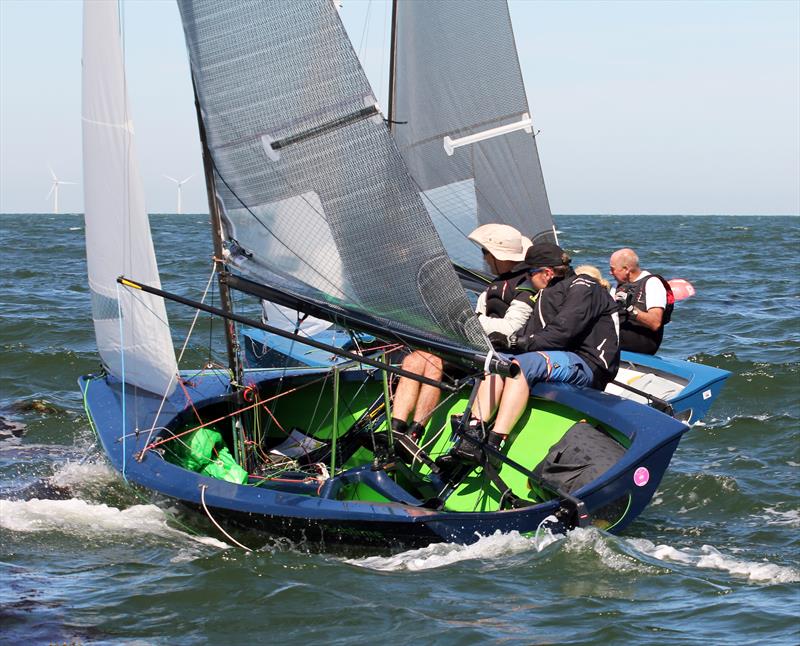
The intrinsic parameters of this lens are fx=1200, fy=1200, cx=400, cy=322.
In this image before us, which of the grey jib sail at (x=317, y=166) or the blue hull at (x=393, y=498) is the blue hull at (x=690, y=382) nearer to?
the blue hull at (x=393, y=498)

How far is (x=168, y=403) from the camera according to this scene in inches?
264

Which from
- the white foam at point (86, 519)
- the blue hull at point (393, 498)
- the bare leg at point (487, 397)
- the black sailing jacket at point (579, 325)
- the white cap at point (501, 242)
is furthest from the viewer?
the white cap at point (501, 242)

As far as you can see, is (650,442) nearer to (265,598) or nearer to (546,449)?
(546,449)

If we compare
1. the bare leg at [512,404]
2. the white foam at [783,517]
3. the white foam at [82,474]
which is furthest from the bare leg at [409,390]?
the white foam at [783,517]

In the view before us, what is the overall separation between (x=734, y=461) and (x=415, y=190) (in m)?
3.76

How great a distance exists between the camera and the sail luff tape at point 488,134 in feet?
33.2

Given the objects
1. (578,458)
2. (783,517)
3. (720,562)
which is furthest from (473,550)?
(783,517)

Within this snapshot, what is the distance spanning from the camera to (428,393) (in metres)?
6.45

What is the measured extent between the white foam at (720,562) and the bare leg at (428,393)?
4.30ft

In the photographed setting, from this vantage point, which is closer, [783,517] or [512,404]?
[512,404]

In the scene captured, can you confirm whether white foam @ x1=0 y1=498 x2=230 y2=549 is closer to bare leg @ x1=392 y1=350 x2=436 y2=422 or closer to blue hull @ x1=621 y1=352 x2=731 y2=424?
bare leg @ x1=392 y1=350 x2=436 y2=422

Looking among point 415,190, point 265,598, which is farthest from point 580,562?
point 415,190

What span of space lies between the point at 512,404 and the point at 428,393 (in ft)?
2.38

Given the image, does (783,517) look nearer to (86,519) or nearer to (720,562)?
(720,562)
